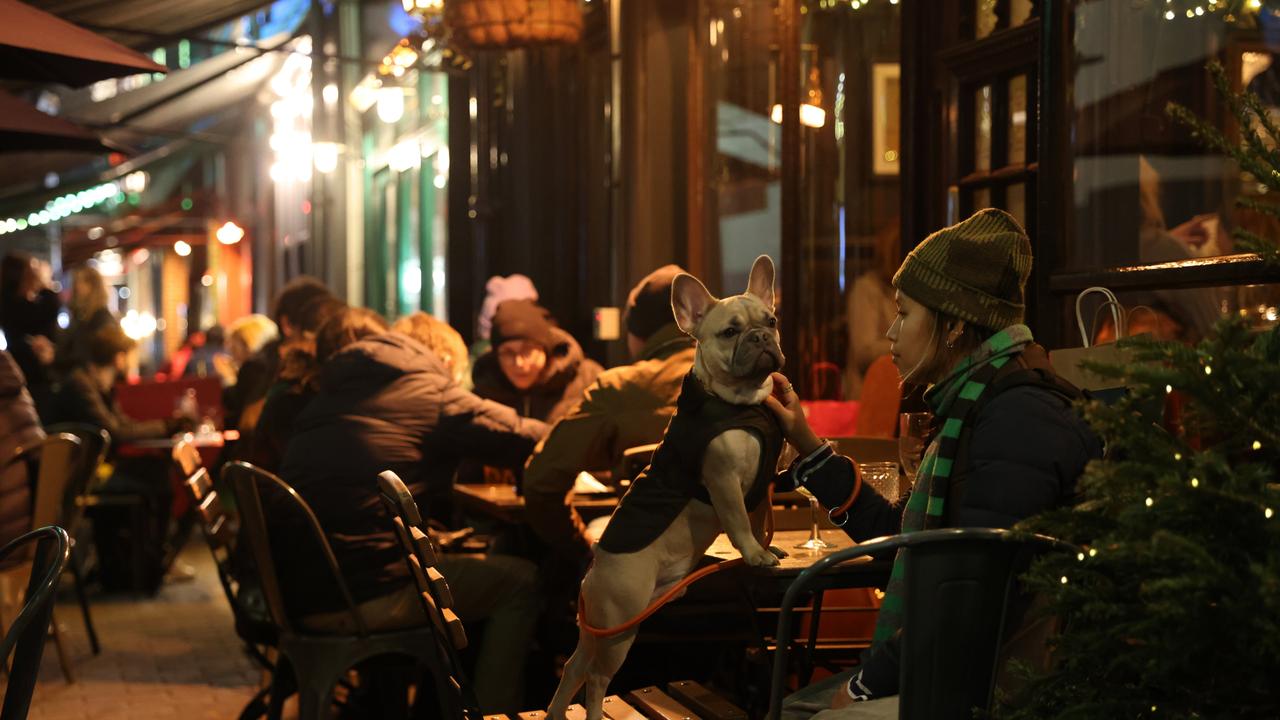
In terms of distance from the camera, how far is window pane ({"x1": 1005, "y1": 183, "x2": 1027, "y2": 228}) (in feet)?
14.2

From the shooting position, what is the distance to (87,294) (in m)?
11.6

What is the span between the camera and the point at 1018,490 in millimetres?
2418

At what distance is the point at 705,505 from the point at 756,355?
1.09ft

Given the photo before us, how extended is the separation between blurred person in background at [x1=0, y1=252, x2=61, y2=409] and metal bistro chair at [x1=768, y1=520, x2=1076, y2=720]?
863cm

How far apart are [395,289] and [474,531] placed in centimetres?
909

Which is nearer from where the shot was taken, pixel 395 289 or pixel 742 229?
pixel 742 229

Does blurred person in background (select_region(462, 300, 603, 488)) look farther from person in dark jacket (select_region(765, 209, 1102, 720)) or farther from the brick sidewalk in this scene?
person in dark jacket (select_region(765, 209, 1102, 720))

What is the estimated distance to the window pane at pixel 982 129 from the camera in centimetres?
455

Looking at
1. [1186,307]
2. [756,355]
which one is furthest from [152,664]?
[1186,307]

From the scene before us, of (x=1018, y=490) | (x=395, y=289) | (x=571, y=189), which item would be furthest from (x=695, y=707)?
(x=395, y=289)

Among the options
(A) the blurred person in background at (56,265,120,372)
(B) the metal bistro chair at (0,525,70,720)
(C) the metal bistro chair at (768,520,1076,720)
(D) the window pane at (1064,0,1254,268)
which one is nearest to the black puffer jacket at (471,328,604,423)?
(D) the window pane at (1064,0,1254,268)

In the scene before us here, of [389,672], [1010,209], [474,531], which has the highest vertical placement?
[1010,209]

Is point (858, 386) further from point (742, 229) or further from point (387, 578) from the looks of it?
point (387, 578)

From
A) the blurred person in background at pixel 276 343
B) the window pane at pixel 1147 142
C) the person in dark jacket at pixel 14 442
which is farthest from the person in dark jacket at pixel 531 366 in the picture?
the window pane at pixel 1147 142
